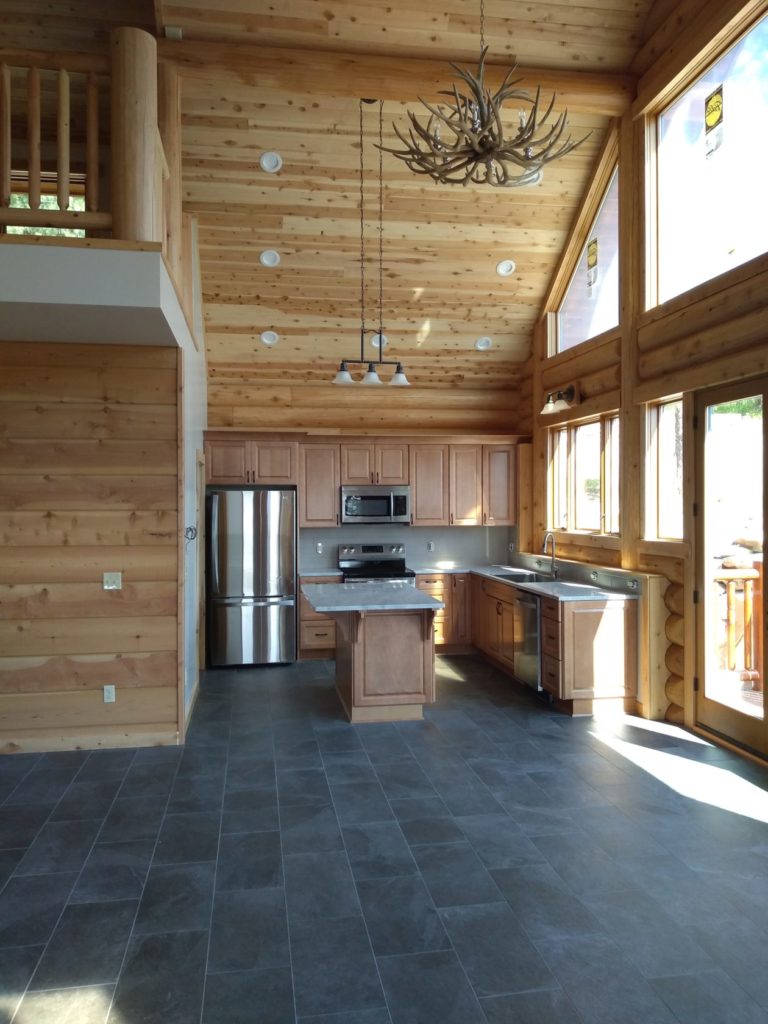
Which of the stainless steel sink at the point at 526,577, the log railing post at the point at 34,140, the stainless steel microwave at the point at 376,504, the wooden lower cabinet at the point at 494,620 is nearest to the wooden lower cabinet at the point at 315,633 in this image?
the stainless steel microwave at the point at 376,504

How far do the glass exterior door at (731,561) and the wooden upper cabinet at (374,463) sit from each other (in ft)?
10.8

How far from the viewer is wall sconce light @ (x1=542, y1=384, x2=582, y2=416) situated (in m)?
6.35

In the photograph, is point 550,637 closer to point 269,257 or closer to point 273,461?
point 273,461

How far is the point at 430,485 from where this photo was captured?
295 inches

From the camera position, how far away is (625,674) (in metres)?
5.26

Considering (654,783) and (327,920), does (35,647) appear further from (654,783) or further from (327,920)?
(654,783)

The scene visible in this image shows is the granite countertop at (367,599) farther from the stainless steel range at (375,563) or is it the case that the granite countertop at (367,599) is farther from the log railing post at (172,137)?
the log railing post at (172,137)

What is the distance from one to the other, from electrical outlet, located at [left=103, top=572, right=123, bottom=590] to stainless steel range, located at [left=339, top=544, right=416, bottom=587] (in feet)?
9.50

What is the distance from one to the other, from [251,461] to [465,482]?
7.32 ft

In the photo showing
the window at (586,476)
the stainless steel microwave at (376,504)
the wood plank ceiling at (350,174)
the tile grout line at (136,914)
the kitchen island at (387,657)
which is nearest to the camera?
the tile grout line at (136,914)

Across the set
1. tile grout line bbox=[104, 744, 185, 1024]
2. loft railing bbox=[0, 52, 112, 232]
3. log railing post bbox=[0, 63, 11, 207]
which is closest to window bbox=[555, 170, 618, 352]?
loft railing bbox=[0, 52, 112, 232]

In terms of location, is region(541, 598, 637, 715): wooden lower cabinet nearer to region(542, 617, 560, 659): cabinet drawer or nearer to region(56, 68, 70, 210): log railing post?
region(542, 617, 560, 659): cabinet drawer

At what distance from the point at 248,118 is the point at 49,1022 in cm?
558

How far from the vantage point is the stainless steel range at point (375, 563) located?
23.8ft
